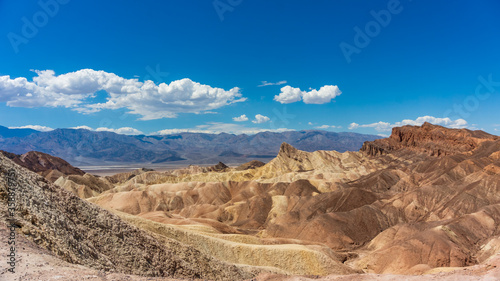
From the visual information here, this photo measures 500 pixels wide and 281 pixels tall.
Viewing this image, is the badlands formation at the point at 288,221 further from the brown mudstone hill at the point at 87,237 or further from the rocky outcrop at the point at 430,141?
the rocky outcrop at the point at 430,141

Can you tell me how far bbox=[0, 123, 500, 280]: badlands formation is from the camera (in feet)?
53.8

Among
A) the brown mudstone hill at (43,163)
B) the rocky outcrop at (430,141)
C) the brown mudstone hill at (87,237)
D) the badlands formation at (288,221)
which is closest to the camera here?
the brown mudstone hill at (87,237)

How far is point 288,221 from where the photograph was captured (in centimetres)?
6241

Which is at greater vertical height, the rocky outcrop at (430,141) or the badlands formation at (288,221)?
the rocky outcrop at (430,141)

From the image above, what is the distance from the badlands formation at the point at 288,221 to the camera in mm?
16391

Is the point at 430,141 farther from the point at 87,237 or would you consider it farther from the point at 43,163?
the point at 43,163

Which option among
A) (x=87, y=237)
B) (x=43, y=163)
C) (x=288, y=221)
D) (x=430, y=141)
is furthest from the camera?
(x=43, y=163)

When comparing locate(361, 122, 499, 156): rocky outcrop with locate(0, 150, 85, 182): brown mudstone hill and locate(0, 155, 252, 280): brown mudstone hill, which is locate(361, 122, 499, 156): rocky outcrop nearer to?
locate(0, 155, 252, 280): brown mudstone hill

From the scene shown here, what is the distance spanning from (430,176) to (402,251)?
49624mm

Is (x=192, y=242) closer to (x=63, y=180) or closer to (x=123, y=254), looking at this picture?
(x=123, y=254)

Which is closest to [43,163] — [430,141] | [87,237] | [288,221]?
[288,221]

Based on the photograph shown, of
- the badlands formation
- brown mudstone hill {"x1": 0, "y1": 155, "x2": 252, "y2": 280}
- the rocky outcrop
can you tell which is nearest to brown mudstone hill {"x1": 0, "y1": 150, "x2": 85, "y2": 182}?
the badlands formation

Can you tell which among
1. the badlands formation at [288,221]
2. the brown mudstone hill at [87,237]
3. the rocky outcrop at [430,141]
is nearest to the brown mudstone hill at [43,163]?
the badlands formation at [288,221]

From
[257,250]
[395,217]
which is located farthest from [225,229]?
[395,217]
